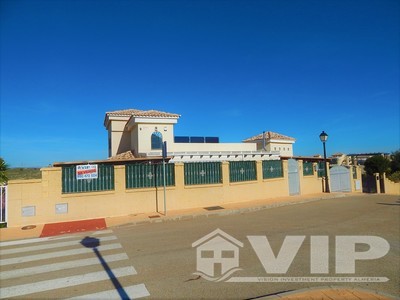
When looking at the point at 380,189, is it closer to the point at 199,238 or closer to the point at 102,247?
the point at 199,238

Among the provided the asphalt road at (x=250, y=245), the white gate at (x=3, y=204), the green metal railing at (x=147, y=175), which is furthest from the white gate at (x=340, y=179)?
the white gate at (x=3, y=204)

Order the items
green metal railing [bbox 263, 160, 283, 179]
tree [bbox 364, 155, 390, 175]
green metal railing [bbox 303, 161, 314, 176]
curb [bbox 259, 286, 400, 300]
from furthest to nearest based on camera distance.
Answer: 1. tree [bbox 364, 155, 390, 175]
2. green metal railing [bbox 303, 161, 314, 176]
3. green metal railing [bbox 263, 160, 283, 179]
4. curb [bbox 259, 286, 400, 300]

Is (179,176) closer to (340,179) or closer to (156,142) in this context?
(156,142)

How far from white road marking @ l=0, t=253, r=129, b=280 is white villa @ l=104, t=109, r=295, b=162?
15.8 meters

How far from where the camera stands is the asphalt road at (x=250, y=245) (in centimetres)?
495

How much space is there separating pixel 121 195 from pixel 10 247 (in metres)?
4.95

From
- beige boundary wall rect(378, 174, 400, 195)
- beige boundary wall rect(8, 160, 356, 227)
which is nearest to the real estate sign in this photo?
beige boundary wall rect(8, 160, 356, 227)

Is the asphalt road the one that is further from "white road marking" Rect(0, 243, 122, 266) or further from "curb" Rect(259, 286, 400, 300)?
"white road marking" Rect(0, 243, 122, 266)

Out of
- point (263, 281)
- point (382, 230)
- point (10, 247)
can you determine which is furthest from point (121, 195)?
point (382, 230)

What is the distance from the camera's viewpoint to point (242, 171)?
16172mm

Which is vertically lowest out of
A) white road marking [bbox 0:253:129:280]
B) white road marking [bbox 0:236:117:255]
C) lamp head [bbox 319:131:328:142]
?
white road marking [bbox 0:236:117:255]

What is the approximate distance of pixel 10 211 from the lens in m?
11.1

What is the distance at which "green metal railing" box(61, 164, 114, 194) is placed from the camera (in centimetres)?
1205

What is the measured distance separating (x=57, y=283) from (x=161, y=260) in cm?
210
